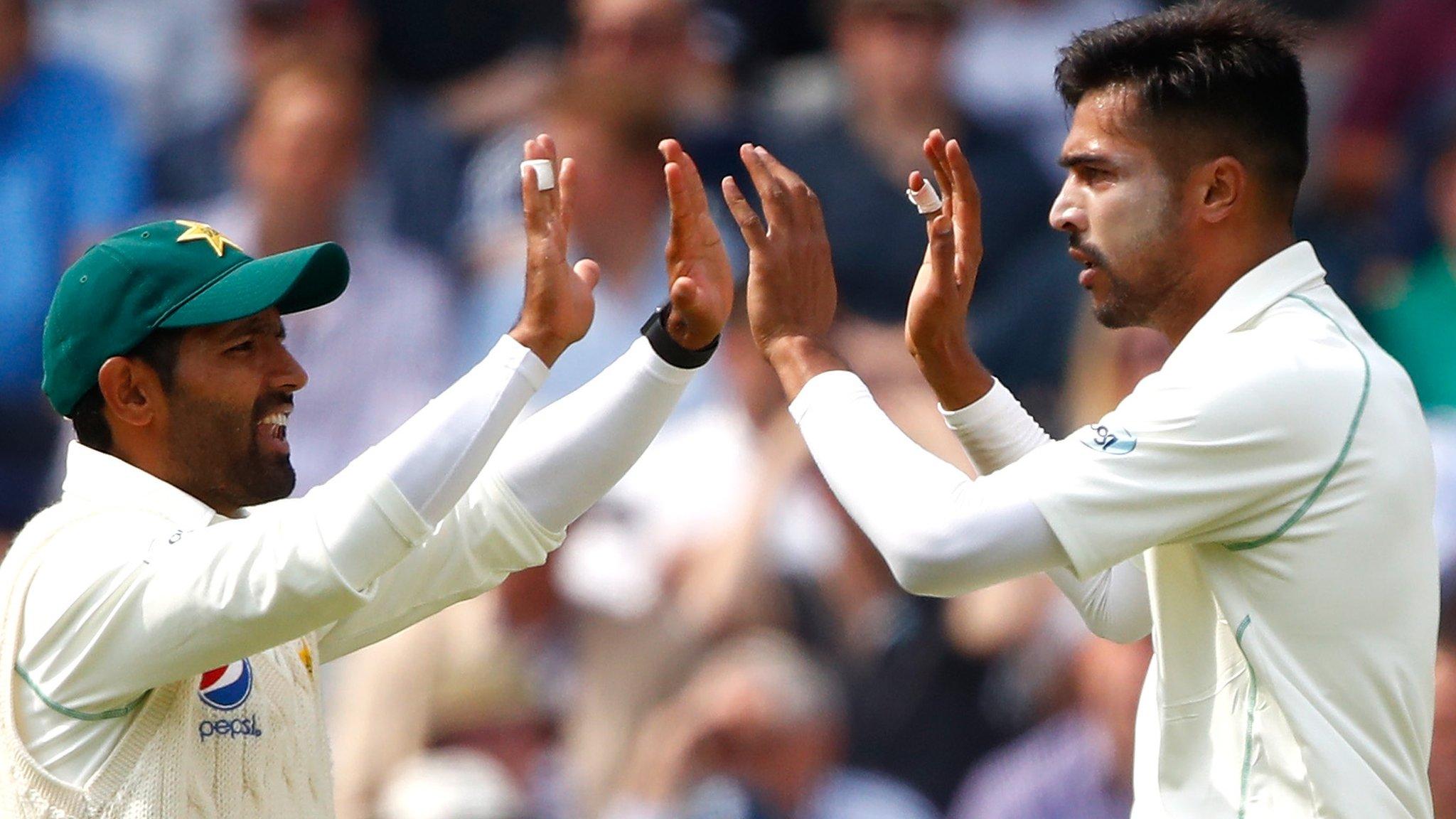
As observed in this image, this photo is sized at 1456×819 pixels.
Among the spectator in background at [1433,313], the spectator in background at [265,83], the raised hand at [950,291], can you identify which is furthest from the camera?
the spectator in background at [265,83]

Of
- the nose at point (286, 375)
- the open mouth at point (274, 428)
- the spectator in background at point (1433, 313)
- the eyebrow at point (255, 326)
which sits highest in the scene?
the eyebrow at point (255, 326)

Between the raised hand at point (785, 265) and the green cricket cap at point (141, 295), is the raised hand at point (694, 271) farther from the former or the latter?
the green cricket cap at point (141, 295)

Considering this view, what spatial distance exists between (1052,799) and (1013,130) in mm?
2486

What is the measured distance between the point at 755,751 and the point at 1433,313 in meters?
2.96

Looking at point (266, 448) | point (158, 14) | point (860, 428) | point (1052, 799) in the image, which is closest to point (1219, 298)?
point (860, 428)

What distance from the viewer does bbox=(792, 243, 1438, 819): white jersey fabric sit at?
2633 millimetres

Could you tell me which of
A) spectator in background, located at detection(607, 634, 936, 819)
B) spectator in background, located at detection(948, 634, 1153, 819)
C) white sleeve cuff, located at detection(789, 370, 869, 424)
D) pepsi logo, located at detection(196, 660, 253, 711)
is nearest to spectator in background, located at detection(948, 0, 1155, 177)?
Answer: spectator in background, located at detection(948, 634, 1153, 819)

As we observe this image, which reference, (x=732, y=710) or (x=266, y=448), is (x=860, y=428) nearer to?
(x=266, y=448)

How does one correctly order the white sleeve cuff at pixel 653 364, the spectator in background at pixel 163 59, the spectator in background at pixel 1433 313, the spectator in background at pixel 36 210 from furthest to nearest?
the spectator in background at pixel 163 59, the spectator in background at pixel 36 210, the spectator in background at pixel 1433 313, the white sleeve cuff at pixel 653 364

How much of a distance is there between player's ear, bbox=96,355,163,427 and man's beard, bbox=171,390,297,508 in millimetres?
34

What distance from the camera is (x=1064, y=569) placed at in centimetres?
320

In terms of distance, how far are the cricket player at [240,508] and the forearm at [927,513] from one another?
0.49m

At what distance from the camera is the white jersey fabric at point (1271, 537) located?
2.63 m

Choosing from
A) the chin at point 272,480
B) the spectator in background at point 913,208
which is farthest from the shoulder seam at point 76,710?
the spectator in background at point 913,208
